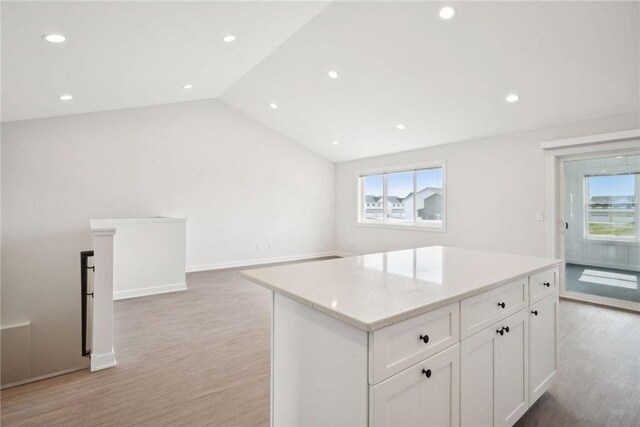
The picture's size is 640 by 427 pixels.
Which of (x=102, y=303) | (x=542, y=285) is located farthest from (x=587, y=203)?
(x=102, y=303)

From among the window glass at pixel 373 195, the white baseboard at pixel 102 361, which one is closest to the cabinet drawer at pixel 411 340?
the white baseboard at pixel 102 361

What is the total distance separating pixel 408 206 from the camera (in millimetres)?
6531

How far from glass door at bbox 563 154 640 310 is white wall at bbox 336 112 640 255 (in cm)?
40

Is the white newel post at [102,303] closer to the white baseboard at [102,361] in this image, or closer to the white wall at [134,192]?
the white baseboard at [102,361]

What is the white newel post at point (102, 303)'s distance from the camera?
2.44m

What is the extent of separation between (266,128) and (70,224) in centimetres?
387

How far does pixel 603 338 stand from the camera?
2957mm

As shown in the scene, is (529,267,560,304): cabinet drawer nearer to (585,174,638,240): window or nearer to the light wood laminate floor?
the light wood laminate floor

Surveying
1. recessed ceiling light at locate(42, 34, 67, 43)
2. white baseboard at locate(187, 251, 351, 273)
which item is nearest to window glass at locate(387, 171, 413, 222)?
white baseboard at locate(187, 251, 351, 273)

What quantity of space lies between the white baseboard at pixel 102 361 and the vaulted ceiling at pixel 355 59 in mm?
2377

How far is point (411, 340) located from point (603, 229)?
499 cm

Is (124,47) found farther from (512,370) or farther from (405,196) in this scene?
(405,196)

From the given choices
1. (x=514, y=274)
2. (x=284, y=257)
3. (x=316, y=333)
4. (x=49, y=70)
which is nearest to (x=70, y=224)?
(x=49, y=70)

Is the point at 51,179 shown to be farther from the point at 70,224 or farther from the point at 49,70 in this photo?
the point at 49,70
